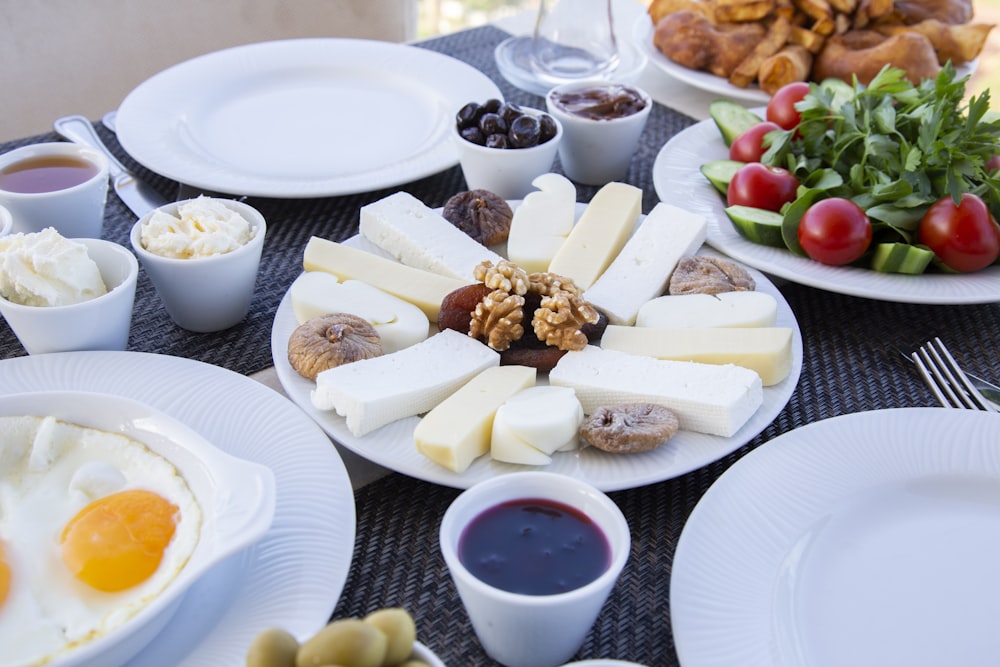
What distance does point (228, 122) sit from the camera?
1.98 metres

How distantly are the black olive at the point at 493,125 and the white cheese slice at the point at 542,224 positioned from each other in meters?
0.16

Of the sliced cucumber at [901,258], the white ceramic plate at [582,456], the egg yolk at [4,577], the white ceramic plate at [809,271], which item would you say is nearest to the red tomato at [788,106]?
the white ceramic plate at [809,271]

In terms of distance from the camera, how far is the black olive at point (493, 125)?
1.70 m

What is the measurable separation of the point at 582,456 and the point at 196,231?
723 millimetres

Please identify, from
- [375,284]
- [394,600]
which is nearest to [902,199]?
[375,284]

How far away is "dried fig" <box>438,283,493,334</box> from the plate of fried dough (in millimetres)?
1138

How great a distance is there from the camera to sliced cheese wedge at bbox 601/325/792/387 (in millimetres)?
1200

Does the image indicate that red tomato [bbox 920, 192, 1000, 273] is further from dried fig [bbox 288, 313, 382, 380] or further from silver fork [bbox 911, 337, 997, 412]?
dried fig [bbox 288, 313, 382, 380]

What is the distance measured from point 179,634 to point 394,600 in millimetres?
236

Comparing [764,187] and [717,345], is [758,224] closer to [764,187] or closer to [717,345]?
[764,187]

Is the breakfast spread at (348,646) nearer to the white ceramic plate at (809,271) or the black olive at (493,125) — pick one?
the white ceramic plate at (809,271)

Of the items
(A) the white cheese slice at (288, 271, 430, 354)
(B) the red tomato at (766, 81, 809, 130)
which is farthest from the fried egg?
(B) the red tomato at (766, 81, 809, 130)

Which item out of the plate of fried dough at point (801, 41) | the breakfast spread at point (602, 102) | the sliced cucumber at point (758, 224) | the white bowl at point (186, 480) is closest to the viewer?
the white bowl at point (186, 480)

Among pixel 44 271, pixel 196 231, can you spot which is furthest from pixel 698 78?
pixel 44 271
